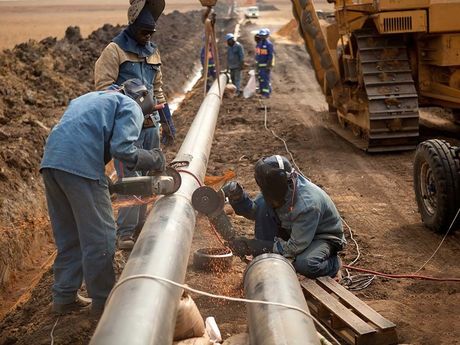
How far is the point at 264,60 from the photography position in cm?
1855

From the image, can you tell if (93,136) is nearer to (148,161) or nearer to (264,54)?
(148,161)

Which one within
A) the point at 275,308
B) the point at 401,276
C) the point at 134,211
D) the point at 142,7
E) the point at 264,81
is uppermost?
the point at 142,7

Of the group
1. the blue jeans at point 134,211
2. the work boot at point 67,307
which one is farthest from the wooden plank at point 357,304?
the blue jeans at point 134,211

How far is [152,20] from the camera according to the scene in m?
7.11

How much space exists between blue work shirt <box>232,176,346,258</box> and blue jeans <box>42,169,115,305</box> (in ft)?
4.53

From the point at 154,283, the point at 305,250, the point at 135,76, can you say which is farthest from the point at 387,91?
the point at 154,283

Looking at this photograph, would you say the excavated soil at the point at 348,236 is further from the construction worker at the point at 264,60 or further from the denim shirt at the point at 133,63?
the construction worker at the point at 264,60

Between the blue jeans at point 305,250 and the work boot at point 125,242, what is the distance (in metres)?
1.22

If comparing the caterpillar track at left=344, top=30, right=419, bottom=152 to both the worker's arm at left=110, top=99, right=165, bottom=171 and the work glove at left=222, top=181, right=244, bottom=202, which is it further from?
the worker's arm at left=110, top=99, right=165, bottom=171

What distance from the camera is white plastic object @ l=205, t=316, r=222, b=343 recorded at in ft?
16.3

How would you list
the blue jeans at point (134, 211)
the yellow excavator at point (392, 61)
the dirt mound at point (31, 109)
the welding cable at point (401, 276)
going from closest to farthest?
the welding cable at point (401, 276), the blue jeans at point (134, 211), the dirt mound at point (31, 109), the yellow excavator at point (392, 61)

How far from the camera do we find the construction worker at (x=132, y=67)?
698cm

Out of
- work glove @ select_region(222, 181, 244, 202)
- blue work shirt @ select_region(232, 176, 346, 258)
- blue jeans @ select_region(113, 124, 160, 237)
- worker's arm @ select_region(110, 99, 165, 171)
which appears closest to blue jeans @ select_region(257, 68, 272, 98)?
blue jeans @ select_region(113, 124, 160, 237)

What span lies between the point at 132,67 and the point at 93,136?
78.4 inches
